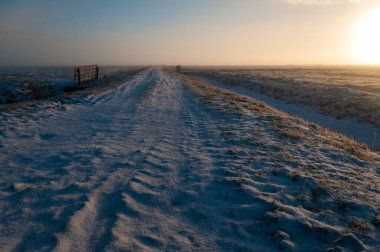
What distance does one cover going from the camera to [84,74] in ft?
114

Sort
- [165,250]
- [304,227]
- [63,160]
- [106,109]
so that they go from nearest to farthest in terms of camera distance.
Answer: [165,250] < [304,227] < [63,160] < [106,109]

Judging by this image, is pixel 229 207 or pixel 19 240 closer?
pixel 19 240

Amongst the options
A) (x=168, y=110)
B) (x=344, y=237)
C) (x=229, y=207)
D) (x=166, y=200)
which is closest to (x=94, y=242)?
(x=166, y=200)

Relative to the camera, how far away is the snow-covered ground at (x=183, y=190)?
395 cm

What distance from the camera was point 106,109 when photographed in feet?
46.7

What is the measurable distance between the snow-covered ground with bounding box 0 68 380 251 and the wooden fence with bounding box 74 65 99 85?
23.0 meters

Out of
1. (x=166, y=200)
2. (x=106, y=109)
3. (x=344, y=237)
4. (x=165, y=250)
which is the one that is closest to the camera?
(x=165, y=250)

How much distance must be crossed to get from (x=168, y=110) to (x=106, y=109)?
127 inches

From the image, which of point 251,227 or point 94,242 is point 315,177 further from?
point 94,242

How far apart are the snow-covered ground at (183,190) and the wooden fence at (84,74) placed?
22963 mm

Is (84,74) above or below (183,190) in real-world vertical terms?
above

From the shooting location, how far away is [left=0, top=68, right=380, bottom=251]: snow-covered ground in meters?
3.95

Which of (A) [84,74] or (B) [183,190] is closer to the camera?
(B) [183,190]

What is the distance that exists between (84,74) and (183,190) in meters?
33.2
